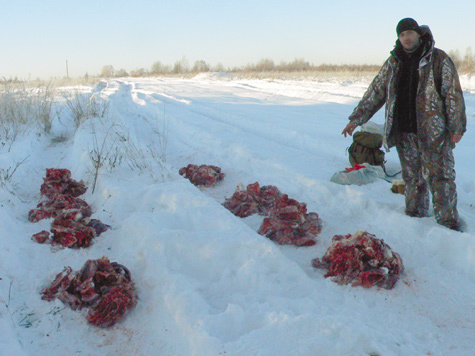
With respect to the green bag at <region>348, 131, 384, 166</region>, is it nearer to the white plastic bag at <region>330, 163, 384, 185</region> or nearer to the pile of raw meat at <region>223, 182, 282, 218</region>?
the white plastic bag at <region>330, 163, 384, 185</region>

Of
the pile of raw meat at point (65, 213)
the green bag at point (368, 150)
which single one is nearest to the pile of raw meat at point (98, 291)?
the pile of raw meat at point (65, 213)

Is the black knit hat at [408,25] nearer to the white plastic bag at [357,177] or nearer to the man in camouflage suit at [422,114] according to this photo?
the man in camouflage suit at [422,114]

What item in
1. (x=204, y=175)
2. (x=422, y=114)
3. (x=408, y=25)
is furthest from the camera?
(x=204, y=175)

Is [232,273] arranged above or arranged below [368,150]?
below

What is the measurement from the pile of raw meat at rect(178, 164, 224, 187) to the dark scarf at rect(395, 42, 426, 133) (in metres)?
2.58

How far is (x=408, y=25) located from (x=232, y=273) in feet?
8.22

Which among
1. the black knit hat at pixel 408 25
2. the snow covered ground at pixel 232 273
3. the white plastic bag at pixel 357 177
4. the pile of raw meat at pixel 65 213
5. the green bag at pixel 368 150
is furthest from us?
the green bag at pixel 368 150

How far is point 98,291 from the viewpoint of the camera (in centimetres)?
293

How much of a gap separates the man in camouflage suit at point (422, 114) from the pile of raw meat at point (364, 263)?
0.98 m

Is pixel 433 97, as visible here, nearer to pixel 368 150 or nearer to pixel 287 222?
pixel 287 222

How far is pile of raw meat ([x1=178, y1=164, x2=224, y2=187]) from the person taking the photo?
18.0 ft

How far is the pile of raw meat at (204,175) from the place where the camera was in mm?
5496

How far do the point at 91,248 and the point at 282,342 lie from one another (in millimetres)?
2214

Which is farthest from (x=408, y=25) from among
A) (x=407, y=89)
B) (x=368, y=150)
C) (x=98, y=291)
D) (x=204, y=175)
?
(x=98, y=291)
